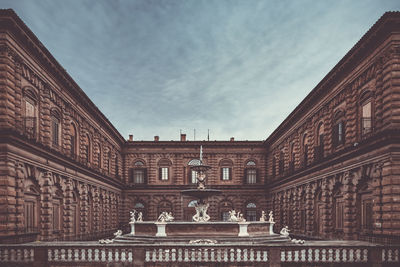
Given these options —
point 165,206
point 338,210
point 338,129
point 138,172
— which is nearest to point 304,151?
point 338,129

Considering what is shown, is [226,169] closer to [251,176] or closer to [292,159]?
[251,176]

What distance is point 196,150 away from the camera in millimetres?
50469

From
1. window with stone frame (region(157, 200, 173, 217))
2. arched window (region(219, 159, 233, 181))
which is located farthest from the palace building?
arched window (region(219, 159, 233, 181))

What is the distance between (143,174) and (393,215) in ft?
118

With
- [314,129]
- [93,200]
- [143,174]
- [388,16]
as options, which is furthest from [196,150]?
[388,16]

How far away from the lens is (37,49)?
22.0 meters

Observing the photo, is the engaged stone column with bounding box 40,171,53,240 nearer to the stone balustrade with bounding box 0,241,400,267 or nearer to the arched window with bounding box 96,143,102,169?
the stone balustrade with bounding box 0,241,400,267

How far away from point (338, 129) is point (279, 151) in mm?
17685

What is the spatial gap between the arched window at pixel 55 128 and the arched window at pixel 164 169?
24.2 m

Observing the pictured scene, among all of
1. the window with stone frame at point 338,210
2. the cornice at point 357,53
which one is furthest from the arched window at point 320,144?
the window with stone frame at point 338,210

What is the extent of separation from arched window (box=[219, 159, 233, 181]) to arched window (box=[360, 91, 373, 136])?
29.0m

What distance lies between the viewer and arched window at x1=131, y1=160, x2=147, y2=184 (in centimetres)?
5031

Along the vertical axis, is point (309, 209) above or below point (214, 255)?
below

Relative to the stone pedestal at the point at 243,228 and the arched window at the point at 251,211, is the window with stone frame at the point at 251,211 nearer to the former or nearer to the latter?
the arched window at the point at 251,211
